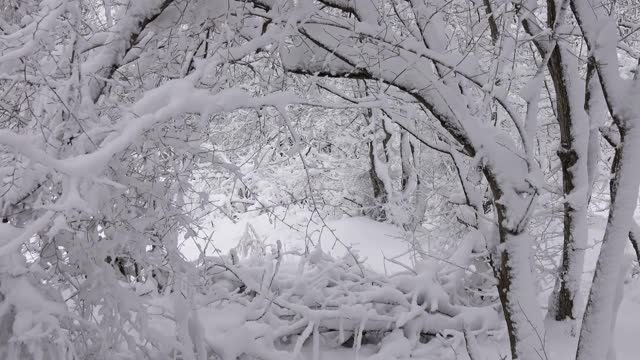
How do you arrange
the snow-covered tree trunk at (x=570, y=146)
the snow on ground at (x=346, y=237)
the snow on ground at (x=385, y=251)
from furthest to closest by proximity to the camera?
1. the snow on ground at (x=346, y=237)
2. the snow on ground at (x=385, y=251)
3. the snow-covered tree trunk at (x=570, y=146)

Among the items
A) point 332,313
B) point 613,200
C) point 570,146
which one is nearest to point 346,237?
point 332,313

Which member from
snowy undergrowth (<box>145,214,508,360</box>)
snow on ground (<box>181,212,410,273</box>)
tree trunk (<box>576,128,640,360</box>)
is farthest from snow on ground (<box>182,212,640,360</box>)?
tree trunk (<box>576,128,640,360</box>)

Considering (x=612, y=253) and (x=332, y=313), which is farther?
(x=332, y=313)

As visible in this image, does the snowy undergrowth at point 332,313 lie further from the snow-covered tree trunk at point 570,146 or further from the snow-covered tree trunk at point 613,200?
the snow-covered tree trunk at point 613,200

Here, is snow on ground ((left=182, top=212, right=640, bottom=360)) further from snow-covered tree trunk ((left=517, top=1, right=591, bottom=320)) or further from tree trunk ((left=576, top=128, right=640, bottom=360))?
tree trunk ((left=576, top=128, right=640, bottom=360))

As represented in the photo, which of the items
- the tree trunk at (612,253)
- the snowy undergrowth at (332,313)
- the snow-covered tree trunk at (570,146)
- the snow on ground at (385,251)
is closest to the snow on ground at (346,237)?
the snow on ground at (385,251)

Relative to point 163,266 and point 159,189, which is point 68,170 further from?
point 163,266

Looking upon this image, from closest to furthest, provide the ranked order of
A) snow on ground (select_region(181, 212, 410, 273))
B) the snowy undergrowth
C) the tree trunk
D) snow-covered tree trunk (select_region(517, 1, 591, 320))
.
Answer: the tree trunk, snow-covered tree trunk (select_region(517, 1, 591, 320)), the snowy undergrowth, snow on ground (select_region(181, 212, 410, 273))

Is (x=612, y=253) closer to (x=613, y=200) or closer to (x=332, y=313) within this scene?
(x=613, y=200)

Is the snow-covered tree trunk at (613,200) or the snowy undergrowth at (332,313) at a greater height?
the snow-covered tree trunk at (613,200)

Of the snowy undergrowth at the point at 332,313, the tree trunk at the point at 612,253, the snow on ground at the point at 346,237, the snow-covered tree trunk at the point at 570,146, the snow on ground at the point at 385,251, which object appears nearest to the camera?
the tree trunk at the point at 612,253

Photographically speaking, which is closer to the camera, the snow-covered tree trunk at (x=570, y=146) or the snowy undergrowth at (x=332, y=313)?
the snow-covered tree trunk at (x=570, y=146)

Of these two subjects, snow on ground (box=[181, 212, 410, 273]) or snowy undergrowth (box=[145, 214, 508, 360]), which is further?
snow on ground (box=[181, 212, 410, 273])

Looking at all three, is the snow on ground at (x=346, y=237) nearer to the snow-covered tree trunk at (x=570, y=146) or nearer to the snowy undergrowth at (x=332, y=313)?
the snowy undergrowth at (x=332, y=313)
